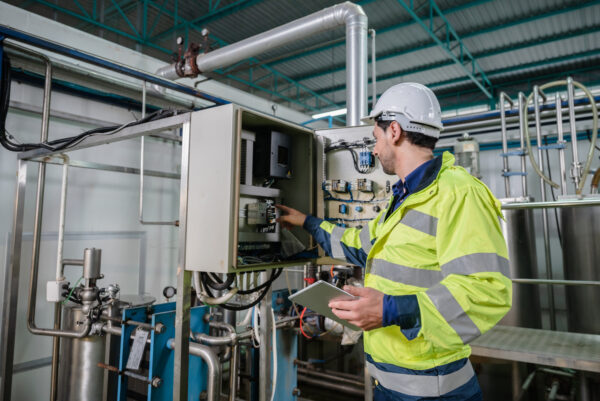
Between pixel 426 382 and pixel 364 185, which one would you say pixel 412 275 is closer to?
pixel 426 382

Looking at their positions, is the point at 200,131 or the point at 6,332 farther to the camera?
the point at 6,332

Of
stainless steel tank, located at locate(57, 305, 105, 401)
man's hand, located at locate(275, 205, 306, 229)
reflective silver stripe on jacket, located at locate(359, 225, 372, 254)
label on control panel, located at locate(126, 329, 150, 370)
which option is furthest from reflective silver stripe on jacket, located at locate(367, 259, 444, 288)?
stainless steel tank, located at locate(57, 305, 105, 401)

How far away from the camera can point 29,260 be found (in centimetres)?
274

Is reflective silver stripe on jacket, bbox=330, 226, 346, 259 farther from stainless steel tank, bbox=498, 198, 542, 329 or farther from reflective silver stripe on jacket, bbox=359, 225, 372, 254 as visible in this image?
stainless steel tank, bbox=498, 198, 542, 329

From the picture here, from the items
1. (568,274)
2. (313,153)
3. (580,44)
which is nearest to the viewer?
(313,153)

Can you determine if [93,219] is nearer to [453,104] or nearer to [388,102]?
[388,102]

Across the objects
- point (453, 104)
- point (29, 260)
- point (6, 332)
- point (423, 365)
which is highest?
point (453, 104)

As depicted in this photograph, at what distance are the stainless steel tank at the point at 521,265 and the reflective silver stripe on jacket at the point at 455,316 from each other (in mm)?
2402

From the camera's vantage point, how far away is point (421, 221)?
1051mm

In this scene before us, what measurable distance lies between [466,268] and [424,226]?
0.60 feet

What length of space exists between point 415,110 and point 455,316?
2.14 feet

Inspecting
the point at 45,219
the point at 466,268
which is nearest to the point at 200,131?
the point at 466,268

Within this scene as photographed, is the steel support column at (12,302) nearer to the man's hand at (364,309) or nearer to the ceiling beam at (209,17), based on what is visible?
the man's hand at (364,309)

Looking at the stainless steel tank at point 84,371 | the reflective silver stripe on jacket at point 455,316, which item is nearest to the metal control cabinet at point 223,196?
the reflective silver stripe on jacket at point 455,316
